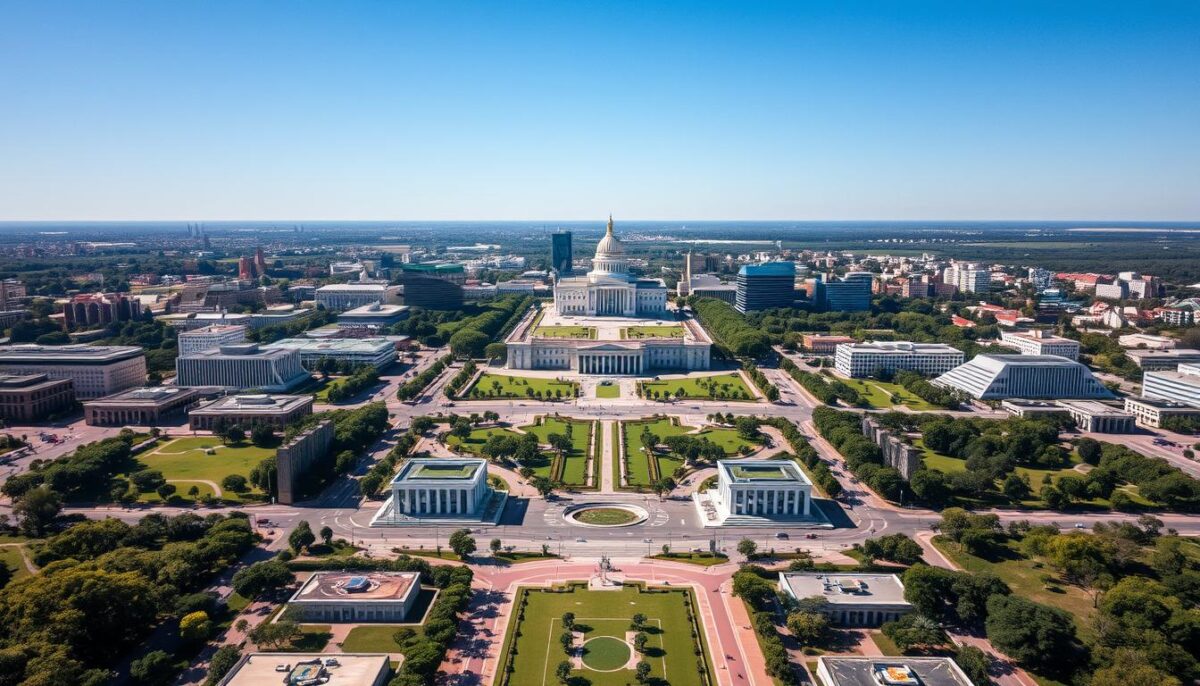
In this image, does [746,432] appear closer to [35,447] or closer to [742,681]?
[742,681]


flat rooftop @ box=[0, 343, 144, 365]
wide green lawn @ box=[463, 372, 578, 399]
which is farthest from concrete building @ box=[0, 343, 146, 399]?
wide green lawn @ box=[463, 372, 578, 399]

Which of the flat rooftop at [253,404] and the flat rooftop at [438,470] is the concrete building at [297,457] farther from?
the flat rooftop at [253,404]

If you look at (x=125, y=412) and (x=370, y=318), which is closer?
(x=125, y=412)

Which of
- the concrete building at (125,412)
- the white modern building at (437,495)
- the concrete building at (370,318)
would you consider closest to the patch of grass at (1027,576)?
the white modern building at (437,495)

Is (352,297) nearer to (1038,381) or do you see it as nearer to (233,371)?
(233,371)

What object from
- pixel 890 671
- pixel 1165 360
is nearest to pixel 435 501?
pixel 890 671

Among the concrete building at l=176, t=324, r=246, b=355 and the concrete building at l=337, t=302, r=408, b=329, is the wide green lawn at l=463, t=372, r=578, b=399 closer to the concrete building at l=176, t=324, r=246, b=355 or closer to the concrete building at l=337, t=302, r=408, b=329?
the concrete building at l=176, t=324, r=246, b=355
